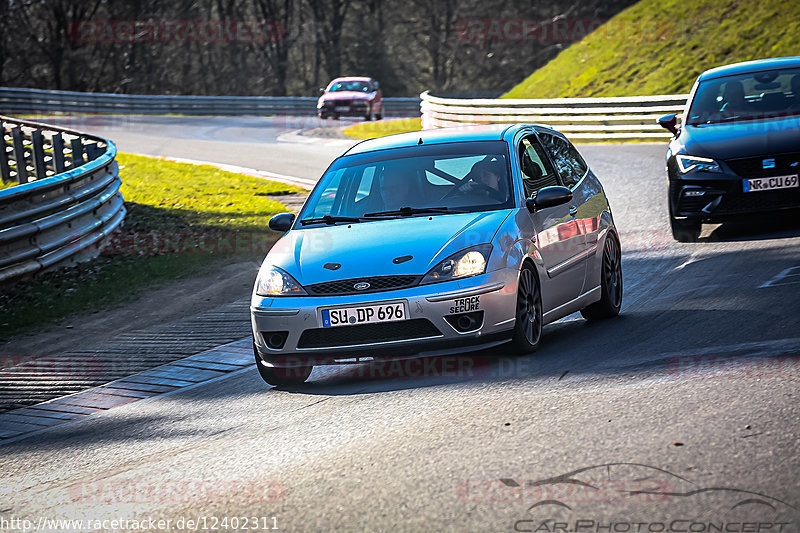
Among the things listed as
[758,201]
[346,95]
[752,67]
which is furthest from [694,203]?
[346,95]

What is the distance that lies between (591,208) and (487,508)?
4.73 metres

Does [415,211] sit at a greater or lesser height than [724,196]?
greater

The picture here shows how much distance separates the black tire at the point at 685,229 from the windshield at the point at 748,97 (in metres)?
1.28

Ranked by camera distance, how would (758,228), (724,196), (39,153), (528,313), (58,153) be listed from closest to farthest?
(528,313)
(724,196)
(758,228)
(58,153)
(39,153)

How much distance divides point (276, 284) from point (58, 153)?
1279cm

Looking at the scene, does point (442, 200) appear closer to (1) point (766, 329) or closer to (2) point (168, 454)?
(1) point (766, 329)

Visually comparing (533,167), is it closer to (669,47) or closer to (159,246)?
(159,246)

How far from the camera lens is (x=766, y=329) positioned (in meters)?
7.62

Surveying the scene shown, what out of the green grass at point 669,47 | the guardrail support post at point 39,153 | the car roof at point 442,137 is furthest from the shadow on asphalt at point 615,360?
the green grass at point 669,47

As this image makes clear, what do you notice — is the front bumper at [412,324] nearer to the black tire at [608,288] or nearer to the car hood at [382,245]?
the car hood at [382,245]

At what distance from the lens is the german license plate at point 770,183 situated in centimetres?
1157

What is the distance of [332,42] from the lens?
2510 inches

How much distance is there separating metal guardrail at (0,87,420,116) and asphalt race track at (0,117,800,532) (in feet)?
123

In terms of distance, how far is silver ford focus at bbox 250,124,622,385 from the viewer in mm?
6965
